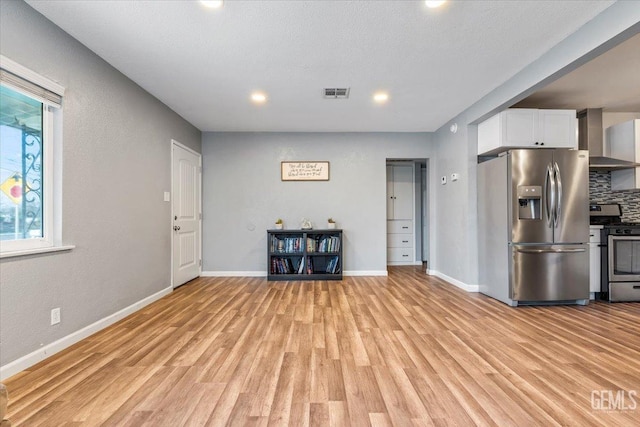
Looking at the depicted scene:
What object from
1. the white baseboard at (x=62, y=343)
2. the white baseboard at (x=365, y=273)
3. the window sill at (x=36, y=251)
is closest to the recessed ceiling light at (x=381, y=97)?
the white baseboard at (x=365, y=273)

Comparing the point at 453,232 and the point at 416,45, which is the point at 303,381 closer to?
the point at 416,45

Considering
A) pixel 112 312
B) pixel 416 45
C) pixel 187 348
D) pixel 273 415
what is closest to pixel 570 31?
pixel 416 45

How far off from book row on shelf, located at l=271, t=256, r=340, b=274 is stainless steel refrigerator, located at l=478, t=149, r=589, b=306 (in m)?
2.46

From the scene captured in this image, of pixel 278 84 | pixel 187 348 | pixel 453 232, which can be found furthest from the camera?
Answer: pixel 453 232

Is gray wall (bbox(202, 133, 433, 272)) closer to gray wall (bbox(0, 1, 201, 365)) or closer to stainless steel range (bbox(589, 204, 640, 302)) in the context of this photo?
gray wall (bbox(0, 1, 201, 365))

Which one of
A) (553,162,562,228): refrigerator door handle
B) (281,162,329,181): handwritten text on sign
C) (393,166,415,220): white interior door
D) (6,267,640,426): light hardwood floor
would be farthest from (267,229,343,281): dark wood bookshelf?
(553,162,562,228): refrigerator door handle

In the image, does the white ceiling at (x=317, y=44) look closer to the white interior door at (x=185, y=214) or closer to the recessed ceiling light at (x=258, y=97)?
the recessed ceiling light at (x=258, y=97)

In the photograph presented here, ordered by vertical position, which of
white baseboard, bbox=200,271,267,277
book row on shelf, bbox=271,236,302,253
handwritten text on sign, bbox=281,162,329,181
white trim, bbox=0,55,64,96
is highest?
white trim, bbox=0,55,64,96

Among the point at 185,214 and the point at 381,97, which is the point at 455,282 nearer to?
the point at 381,97

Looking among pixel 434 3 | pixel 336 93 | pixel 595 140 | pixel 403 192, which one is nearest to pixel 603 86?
pixel 595 140

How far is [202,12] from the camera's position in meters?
2.10

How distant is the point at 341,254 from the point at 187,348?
295cm

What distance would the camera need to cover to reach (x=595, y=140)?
4047 millimetres

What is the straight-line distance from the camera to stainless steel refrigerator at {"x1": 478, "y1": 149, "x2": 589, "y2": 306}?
3357 mm
